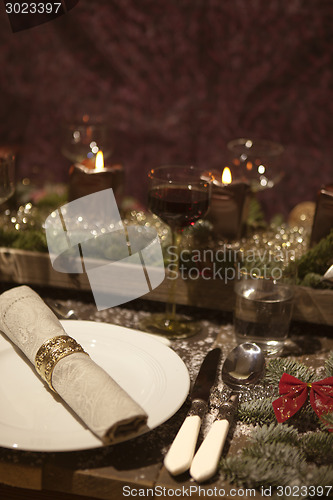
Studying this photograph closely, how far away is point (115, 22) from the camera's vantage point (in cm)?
172

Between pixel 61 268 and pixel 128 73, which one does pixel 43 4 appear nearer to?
pixel 61 268

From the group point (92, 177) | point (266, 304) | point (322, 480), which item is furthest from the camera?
point (92, 177)

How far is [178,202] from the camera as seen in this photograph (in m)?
0.92

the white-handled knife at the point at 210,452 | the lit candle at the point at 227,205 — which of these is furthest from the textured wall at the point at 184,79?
the white-handled knife at the point at 210,452

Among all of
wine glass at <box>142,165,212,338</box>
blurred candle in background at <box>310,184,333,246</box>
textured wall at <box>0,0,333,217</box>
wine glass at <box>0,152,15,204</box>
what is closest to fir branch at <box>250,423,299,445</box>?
wine glass at <box>142,165,212,338</box>

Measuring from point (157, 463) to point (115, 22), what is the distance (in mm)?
1451

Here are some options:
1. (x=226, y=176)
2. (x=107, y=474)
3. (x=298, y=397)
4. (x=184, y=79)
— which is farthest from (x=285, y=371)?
(x=184, y=79)

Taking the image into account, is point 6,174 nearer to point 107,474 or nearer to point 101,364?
point 101,364

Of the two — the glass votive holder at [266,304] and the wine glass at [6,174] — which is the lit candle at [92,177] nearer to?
the wine glass at [6,174]

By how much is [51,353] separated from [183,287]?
1.21 ft

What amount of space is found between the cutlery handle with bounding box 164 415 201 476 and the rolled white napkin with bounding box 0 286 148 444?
0.04m

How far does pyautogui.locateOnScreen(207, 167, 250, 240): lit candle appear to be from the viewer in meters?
1.10

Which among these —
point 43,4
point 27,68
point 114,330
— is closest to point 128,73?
point 27,68

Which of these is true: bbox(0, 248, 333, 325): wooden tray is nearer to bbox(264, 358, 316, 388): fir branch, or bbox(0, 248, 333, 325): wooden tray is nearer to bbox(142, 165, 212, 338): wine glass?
bbox(142, 165, 212, 338): wine glass
